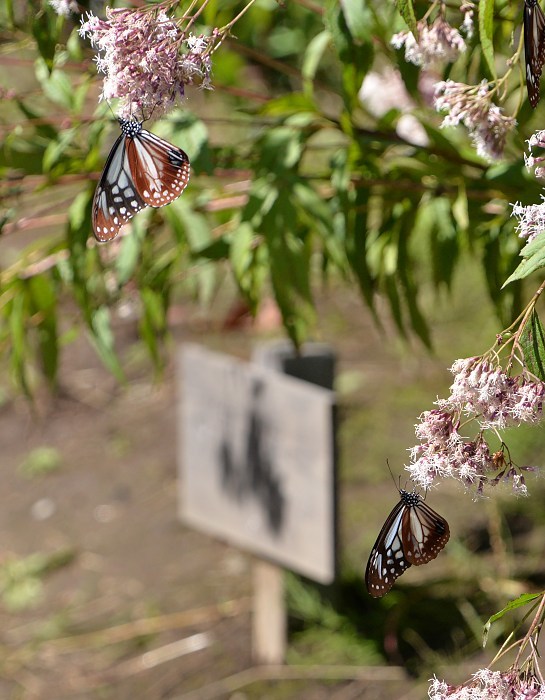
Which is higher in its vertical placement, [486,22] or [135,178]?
[486,22]

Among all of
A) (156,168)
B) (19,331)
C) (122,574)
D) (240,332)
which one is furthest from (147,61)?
(240,332)

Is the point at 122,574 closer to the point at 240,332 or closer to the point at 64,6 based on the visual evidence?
the point at 240,332

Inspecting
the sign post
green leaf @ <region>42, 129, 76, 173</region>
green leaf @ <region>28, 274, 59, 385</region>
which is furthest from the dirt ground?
green leaf @ <region>42, 129, 76, 173</region>

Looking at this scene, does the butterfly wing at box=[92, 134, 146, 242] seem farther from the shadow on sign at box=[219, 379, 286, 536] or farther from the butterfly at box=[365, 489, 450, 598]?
the shadow on sign at box=[219, 379, 286, 536]

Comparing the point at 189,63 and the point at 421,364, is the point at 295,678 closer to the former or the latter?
the point at 421,364

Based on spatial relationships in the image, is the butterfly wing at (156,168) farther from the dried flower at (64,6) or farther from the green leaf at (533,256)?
the green leaf at (533,256)

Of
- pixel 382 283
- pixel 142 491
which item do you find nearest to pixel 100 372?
pixel 142 491

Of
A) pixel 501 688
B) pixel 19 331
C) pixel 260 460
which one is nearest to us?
pixel 501 688
